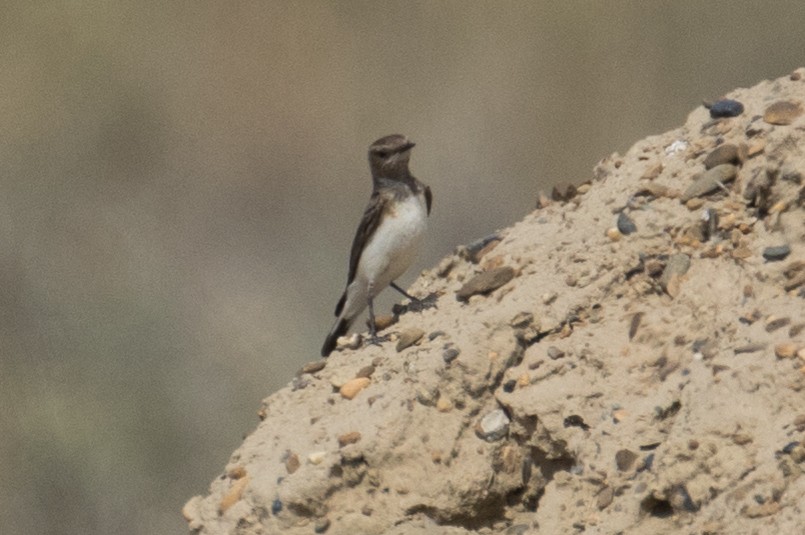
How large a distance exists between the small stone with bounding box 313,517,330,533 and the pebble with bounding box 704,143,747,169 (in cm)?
166

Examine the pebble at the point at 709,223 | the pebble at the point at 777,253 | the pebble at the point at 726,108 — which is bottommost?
the pebble at the point at 777,253

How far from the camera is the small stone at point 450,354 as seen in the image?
6.73 metres

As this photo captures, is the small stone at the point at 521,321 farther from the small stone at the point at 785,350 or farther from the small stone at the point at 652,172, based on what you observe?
the small stone at the point at 785,350

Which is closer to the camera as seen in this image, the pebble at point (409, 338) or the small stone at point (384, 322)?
the pebble at point (409, 338)

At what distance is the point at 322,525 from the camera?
6637 mm

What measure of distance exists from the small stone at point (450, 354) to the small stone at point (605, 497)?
2.52ft

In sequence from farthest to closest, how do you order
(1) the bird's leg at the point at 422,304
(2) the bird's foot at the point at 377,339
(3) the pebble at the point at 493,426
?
(1) the bird's leg at the point at 422,304
(2) the bird's foot at the point at 377,339
(3) the pebble at the point at 493,426

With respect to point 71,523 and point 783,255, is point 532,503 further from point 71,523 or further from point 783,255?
point 71,523

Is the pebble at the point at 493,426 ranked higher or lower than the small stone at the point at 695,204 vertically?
lower

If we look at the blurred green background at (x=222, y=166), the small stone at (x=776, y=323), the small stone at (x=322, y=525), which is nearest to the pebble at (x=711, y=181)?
the small stone at (x=776, y=323)

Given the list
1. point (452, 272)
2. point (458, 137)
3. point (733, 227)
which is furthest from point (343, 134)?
point (733, 227)

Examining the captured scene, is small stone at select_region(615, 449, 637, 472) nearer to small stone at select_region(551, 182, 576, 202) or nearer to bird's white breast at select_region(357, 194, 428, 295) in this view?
small stone at select_region(551, 182, 576, 202)

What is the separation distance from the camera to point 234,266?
16359 millimetres

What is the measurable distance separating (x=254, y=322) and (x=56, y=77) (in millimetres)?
4521
